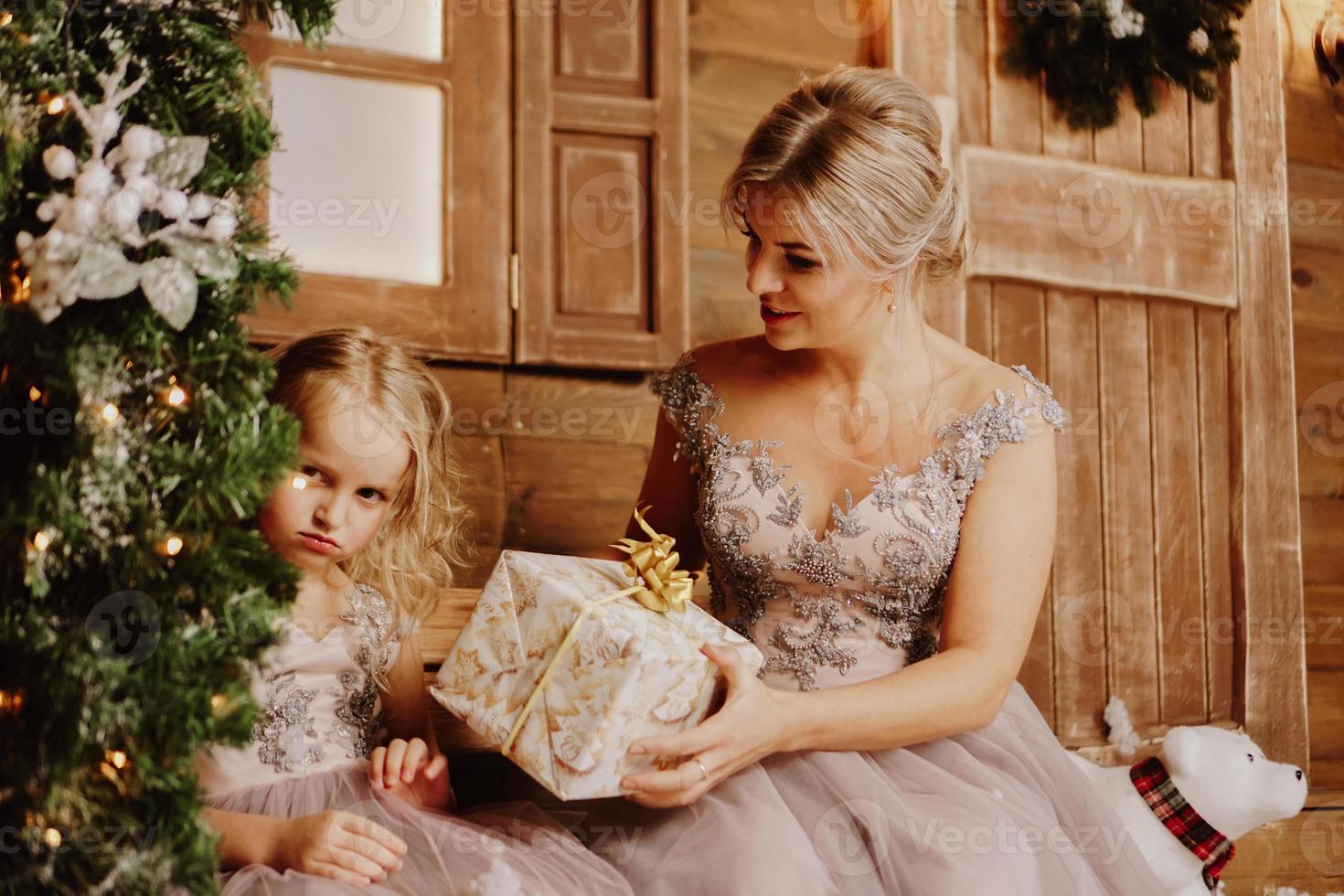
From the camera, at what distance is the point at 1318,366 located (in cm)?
340

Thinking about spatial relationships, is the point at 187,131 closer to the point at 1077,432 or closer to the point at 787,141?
the point at 787,141

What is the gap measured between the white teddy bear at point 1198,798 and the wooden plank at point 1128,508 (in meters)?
0.96

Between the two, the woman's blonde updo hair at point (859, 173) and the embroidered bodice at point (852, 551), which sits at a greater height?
the woman's blonde updo hair at point (859, 173)

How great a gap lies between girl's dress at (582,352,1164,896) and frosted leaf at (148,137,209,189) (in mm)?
893

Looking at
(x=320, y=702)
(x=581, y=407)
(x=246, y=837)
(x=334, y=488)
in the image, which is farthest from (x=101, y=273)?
(x=581, y=407)

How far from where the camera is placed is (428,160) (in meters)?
2.59

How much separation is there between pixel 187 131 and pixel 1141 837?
1.70 meters

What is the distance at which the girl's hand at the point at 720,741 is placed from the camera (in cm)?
136

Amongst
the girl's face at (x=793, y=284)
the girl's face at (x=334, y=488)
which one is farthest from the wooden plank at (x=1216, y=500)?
the girl's face at (x=334, y=488)

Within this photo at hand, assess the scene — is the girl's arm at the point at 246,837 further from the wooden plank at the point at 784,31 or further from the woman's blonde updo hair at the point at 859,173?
the wooden plank at the point at 784,31

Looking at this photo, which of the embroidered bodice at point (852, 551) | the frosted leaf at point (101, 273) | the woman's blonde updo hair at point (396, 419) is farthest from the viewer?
the embroidered bodice at point (852, 551)

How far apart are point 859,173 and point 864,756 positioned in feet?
2.54

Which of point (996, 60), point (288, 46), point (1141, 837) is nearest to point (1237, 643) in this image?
point (1141, 837)

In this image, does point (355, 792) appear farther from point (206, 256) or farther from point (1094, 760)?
point (1094, 760)
